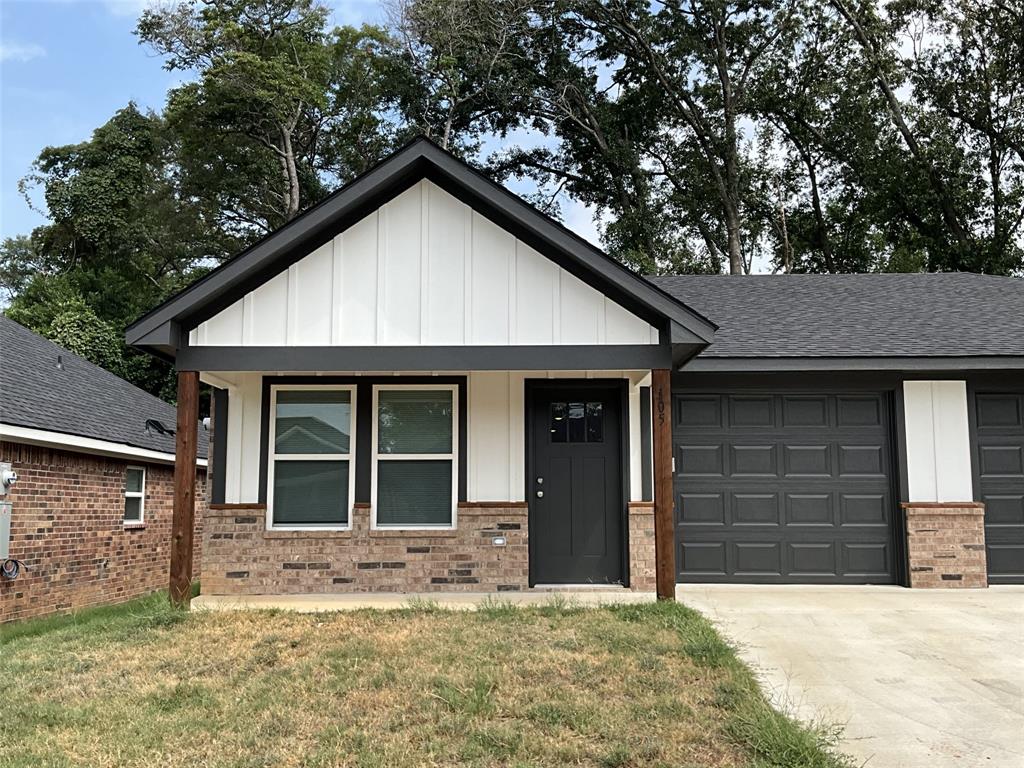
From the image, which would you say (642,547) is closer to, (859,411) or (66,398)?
(859,411)

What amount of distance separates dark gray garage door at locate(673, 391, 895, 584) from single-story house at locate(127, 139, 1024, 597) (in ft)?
0.08

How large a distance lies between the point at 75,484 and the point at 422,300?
20.4ft

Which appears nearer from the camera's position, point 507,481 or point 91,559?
point 507,481

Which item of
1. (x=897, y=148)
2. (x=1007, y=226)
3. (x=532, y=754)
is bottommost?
(x=532, y=754)

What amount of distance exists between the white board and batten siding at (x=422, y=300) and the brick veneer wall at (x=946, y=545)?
4148 millimetres

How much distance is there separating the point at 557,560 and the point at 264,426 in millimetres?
3569

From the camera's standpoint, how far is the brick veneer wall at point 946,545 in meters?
9.20

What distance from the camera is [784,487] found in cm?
948

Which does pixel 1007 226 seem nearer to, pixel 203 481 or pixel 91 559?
pixel 203 481

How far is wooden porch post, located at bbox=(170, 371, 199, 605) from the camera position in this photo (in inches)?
296

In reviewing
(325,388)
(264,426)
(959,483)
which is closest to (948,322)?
(959,483)

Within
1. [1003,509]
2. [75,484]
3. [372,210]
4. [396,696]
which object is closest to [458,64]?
[75,484]

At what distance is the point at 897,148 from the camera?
2527cm

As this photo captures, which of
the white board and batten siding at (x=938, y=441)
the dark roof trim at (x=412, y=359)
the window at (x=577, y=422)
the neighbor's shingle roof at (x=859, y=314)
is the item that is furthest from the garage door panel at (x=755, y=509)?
A: the dark roof trim at (x=412, y=359)
